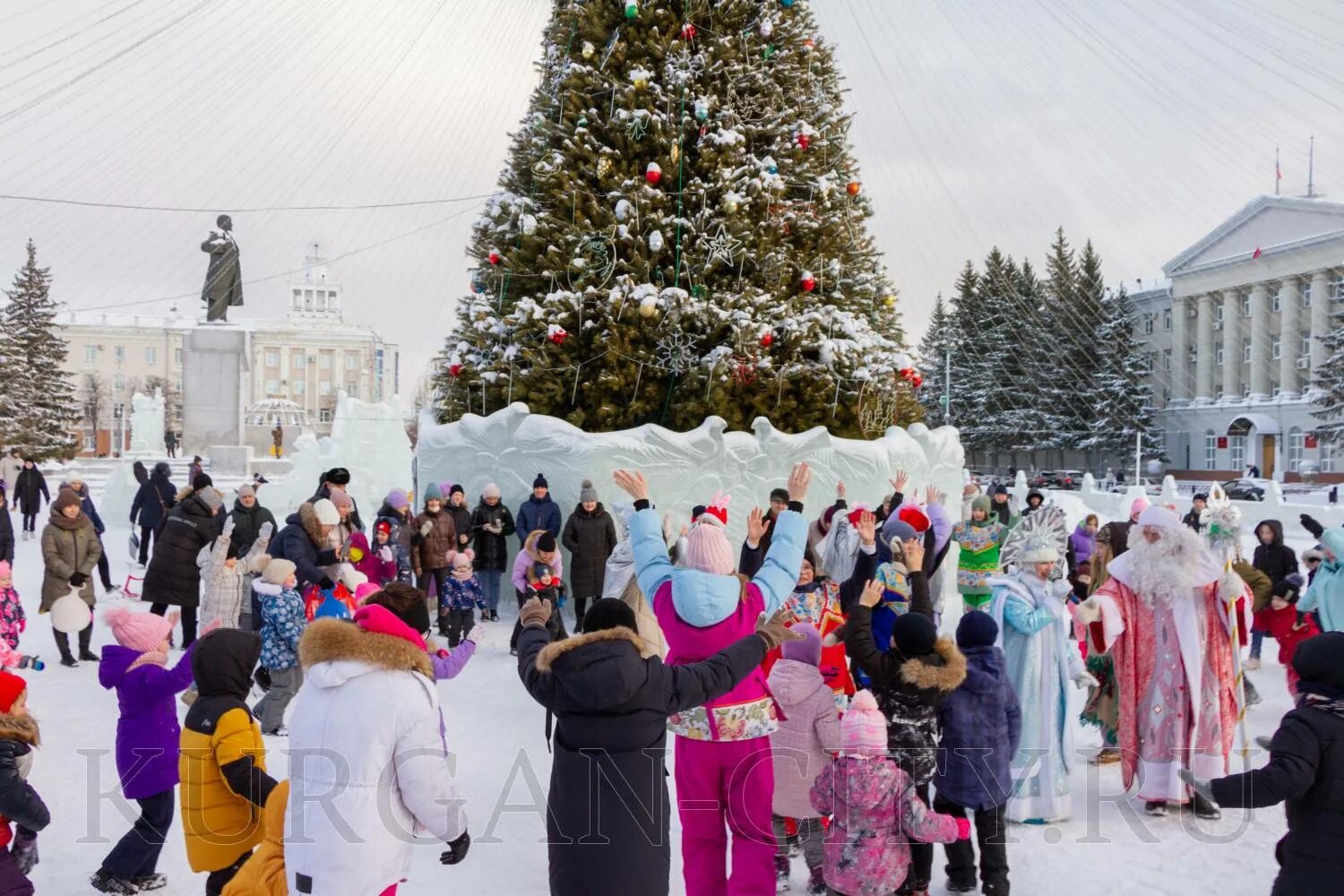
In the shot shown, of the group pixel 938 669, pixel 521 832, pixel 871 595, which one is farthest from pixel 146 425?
pixel 938 669

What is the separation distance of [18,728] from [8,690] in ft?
0.57

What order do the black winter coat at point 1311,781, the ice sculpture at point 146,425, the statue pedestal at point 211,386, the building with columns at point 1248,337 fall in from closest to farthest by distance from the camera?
the black winter coat at point 1311,781, the statue pedestal at point 211,386, the ice sculpture at point 146,425, the building with columns at point 1248,337

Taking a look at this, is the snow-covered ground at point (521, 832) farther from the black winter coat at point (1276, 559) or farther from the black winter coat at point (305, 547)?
the black winter coat at point (1276, 559)

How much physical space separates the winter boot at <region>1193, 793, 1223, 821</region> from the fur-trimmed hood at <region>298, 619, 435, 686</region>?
4628mm

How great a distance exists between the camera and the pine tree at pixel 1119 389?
5034 centimetres

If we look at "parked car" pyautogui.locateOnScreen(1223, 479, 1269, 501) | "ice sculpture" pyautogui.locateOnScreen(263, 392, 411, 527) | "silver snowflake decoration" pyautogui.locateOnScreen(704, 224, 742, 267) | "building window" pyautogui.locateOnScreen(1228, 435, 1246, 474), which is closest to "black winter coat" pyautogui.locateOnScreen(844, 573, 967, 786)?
"silver snowflake decoration" pyautogui.locateOnScreen(704, 224, 742, 267)

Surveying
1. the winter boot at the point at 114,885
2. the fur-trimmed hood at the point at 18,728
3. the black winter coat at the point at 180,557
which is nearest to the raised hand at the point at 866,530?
the winter boot at the point at 114,885

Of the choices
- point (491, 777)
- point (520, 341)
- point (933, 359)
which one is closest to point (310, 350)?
point (933, 359)

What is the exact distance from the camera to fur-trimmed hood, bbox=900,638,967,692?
4.07 meters

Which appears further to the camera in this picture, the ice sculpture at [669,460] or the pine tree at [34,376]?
the pine tree at [34,376]

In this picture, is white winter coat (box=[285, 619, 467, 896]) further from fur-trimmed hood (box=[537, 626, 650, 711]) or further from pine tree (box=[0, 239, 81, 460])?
pine tree (box=[0, 239, 81, 460])

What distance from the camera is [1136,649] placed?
5.58 meters

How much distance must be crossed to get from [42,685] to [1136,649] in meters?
8.28

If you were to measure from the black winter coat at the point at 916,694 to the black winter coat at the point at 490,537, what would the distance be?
754 centimetres
